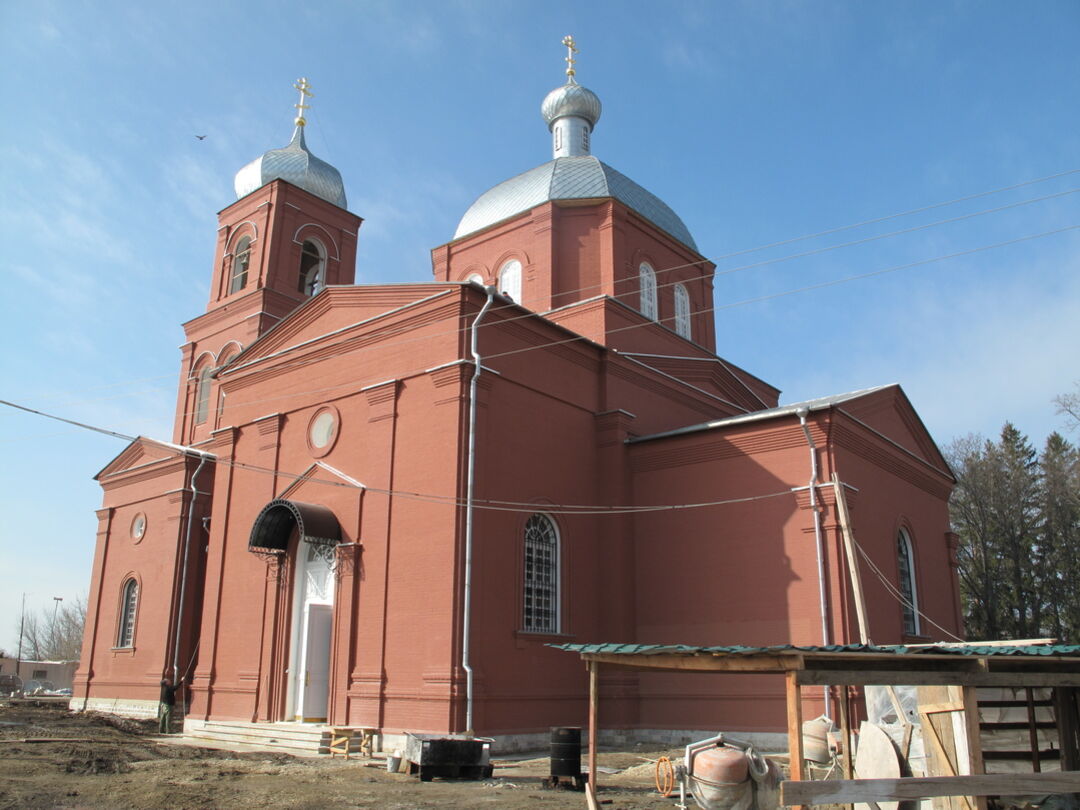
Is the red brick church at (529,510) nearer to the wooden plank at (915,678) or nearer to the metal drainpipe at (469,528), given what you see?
the metal drainpipe at (469,528)

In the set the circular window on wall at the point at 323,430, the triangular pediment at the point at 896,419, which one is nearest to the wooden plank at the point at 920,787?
the triangular pediment at the point at 896,419

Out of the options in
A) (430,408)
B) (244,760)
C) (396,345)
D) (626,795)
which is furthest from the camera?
(396,345)

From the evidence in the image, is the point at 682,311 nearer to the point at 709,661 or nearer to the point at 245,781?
the point at 245,781

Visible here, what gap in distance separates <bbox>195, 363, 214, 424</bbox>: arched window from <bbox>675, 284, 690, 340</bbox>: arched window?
1134 cm

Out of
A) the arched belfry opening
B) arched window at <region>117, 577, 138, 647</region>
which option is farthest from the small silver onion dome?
arched window at <region>117, 577, 138, 647</region>

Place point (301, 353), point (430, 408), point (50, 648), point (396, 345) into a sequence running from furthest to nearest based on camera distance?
1. point (50, 648)
2. point (301, 353)
3. point (396, 345)
4. point (430, 408)

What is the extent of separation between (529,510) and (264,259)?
1168 centimetres

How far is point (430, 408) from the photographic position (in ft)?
44.8

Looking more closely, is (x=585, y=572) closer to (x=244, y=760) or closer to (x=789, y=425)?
(x=789, y=425)

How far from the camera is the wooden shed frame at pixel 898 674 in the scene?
5723 millimetres

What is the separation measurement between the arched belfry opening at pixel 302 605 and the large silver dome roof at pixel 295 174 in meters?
11.3

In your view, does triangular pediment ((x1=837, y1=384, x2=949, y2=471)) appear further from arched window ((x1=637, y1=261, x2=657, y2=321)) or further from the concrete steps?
the concrete steps

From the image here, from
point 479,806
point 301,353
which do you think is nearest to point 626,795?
point 479,806

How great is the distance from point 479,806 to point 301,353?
9.51 meters
